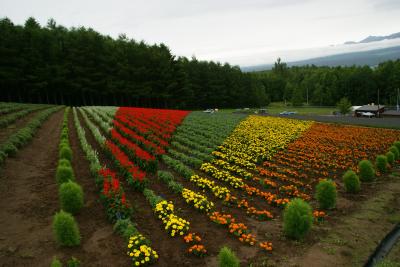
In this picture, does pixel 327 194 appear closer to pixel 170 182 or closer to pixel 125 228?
pixel 170 182

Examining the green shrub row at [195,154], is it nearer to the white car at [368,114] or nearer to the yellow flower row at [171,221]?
the yellow flower row at [171,221]

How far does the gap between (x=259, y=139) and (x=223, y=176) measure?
10528 millimetres

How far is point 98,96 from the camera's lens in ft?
209

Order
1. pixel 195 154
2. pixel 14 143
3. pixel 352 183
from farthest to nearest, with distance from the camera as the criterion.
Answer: pixel 195 154 → pixel 14 143 → pixel 352 183

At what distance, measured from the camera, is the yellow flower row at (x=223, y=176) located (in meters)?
14.8

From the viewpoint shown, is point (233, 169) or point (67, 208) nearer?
point (67, 208)

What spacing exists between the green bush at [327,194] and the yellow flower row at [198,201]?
4293 mm

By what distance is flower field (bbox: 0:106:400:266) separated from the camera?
9.70 meters

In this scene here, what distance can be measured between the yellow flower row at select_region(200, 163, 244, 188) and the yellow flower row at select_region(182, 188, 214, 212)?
8.98 feet

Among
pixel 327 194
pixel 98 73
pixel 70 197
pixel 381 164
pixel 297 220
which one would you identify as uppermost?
pixel 98 73

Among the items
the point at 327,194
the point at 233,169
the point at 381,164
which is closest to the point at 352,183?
the point at 327,194

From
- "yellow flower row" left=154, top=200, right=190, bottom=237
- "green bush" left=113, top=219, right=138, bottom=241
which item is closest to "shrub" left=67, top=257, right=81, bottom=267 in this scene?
"green bush" left=113, top=219, right=138, bottom=241

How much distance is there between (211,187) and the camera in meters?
13.9

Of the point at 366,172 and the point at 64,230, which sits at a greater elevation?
the point at 64,230
